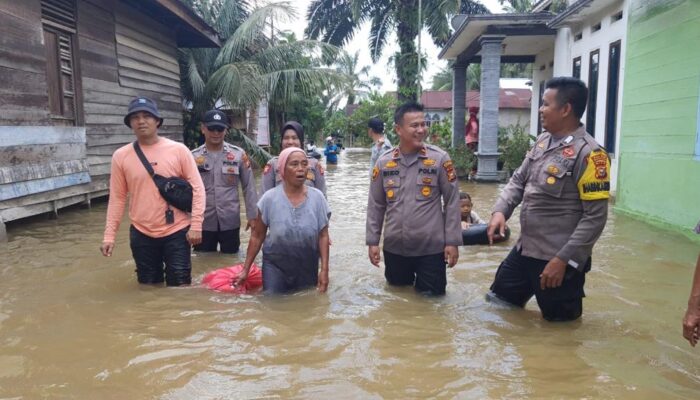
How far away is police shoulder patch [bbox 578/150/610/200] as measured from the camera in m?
3.46

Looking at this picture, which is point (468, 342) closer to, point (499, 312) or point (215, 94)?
point (499, 312)

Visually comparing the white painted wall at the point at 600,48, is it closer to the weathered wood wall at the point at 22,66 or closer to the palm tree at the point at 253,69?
the palm tree at the point at 253,69

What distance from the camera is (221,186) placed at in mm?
5965

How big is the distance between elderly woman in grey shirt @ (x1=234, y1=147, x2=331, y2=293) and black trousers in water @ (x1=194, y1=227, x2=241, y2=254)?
1632mm

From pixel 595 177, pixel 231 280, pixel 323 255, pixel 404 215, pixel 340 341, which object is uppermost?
pixel 595 177

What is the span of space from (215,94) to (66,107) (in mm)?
7798

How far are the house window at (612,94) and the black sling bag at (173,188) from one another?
29.8 ft

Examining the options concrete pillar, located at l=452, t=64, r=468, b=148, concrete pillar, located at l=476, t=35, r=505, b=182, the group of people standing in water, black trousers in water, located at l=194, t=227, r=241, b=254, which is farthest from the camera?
concrete pillar, located at l=452, t=64, r=468, b=148

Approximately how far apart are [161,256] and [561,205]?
11.0 feet

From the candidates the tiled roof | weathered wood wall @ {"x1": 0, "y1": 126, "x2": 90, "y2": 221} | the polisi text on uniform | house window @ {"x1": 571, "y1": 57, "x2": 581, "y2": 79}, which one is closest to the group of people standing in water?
the polisi text on uniform

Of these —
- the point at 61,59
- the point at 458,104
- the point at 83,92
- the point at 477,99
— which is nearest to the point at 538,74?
the point at 458,104

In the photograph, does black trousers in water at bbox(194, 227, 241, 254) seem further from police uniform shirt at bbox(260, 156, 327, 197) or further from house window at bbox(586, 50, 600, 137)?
house window at bbox(586, 50, 600, 137)

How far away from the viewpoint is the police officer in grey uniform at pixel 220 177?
19.4 feet

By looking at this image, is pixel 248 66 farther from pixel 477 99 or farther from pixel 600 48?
pixel 477 99
